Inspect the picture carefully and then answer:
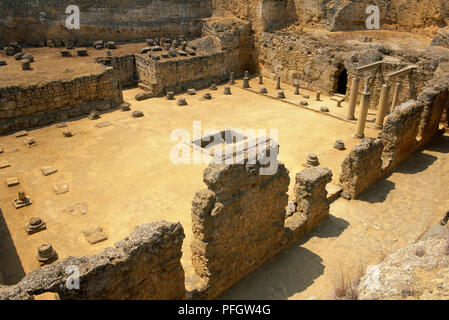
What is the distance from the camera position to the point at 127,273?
5.64 meters

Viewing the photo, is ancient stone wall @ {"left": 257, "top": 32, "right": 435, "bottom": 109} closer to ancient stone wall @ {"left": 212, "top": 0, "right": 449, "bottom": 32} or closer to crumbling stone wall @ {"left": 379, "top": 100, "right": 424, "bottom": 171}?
ancient stone wall @ {"left": 212, "top": 0, "right": 449, "bottom": 32}

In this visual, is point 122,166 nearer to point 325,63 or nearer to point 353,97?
point 353,97

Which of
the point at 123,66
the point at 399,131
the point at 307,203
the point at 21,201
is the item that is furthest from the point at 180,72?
the point at 307,203

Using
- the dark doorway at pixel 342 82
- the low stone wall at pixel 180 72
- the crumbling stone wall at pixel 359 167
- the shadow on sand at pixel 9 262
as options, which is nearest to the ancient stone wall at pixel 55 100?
the low stone wall at pixel 180 72

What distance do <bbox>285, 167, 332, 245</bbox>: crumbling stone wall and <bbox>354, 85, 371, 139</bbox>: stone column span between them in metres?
6.88

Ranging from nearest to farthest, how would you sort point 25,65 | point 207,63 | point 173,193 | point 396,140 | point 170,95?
point 173,193
point 396,140
point 25,65
point 170,95
point 207,63

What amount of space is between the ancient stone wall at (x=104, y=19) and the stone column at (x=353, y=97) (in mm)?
15629

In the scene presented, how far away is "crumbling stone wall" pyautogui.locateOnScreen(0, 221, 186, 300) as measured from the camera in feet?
16.4

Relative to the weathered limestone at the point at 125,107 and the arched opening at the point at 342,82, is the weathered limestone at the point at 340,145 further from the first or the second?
the weathered limestone at the point at 125,107

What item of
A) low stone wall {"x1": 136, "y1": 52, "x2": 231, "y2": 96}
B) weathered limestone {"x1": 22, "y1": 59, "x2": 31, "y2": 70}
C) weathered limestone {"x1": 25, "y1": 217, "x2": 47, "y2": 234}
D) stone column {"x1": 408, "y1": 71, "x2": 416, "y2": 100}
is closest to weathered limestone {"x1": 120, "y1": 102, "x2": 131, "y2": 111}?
low stone wall {"x1": 136, "y1": 52, "x2": 231, "y2": 96}

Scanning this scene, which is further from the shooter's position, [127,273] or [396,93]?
[396,93]

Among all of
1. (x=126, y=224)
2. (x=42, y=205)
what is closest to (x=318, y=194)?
(x=126, y=224)

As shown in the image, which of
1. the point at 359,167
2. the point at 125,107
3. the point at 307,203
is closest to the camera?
the point at 307,203

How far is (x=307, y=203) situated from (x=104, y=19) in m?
23.1
